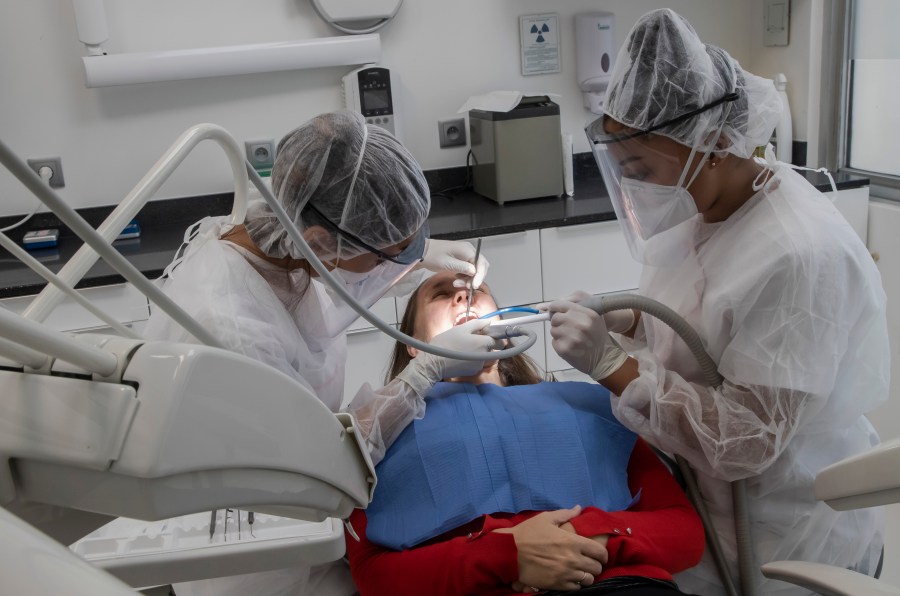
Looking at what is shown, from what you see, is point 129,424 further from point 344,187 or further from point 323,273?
point 344,187

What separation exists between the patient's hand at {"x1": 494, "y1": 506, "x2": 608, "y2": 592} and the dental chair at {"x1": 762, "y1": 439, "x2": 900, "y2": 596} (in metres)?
0.31

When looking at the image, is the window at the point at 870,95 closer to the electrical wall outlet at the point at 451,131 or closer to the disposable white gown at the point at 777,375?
the electrical wall outlet at the point at 451,131

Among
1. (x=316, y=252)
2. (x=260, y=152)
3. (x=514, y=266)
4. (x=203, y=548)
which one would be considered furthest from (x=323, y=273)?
(x=260, y=152)

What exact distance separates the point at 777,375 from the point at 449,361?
697 millimetres

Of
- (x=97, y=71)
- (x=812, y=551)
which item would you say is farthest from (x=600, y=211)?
(x=97, y=71)

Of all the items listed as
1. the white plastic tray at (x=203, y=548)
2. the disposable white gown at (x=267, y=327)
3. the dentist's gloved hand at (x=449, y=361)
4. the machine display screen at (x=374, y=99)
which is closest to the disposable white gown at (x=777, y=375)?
the dentist's gloved hand at (x=449, y=361)

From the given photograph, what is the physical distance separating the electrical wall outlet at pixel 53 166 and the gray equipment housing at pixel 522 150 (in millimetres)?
1531

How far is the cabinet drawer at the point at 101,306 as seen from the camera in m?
2.45

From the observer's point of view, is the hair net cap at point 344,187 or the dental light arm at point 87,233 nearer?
the dental light arm at point 87,233

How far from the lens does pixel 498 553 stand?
54.5 inches

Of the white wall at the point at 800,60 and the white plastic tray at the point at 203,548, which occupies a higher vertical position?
the white wall at the point at 800,60

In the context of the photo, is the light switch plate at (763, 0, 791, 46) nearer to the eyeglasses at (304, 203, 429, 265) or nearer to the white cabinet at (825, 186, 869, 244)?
the white cabinet at (825, 186, 869, 244)

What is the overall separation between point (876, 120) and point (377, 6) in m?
1.91

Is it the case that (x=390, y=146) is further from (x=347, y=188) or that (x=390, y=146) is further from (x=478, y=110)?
(x=478, y=110)
